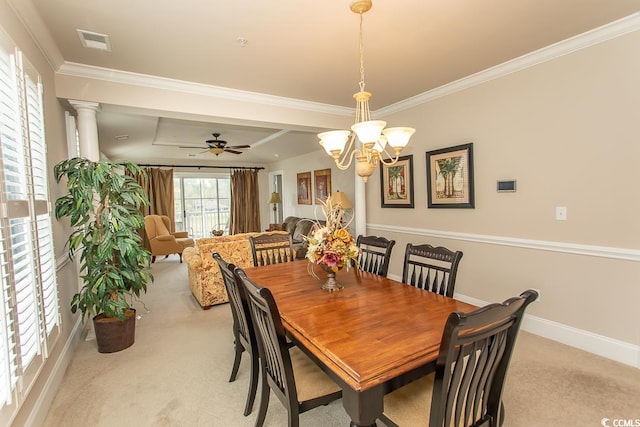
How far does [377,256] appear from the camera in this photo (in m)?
2.71

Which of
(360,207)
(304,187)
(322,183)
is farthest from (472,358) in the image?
(304,187)

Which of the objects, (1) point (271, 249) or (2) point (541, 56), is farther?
(1) point (271, 249)

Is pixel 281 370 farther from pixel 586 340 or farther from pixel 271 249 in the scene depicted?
pixel 586 340

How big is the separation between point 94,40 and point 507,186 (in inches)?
149

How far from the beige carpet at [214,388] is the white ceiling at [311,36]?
239 centimetres

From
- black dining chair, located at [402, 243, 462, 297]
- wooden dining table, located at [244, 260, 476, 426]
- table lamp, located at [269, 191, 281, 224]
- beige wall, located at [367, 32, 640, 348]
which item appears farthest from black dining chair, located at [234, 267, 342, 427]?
table lamp, located at [269, 191, 281, 224]

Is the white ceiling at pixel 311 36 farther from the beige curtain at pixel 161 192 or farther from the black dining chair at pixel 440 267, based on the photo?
the beige curtain at pixel 161 192

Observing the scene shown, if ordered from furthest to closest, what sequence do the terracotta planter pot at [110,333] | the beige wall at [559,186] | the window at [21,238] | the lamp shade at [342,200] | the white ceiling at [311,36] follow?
the lamp shade at [342,200]
the terracotta planter pot at [110,333]
the beige wall at [559,186]
the white ceiling at [311,36]
the window at [21,238]

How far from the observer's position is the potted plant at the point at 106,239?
2500 millimetres

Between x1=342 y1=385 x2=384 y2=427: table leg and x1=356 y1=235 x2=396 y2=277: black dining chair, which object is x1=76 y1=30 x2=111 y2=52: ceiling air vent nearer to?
x1=356 y1=235 x2=396 y2=277: black dining chair

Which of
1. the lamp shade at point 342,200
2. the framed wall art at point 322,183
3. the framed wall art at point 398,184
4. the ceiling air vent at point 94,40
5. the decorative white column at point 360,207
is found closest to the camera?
the ceiling air vent at point 94,40

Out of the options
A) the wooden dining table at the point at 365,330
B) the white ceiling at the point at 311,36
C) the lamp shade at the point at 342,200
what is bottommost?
the wooden dining table at the point at 365,330

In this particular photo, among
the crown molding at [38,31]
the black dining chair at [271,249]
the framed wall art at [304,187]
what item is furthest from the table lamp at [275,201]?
the crown molding at [38,31]

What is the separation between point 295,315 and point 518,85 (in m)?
2.98
